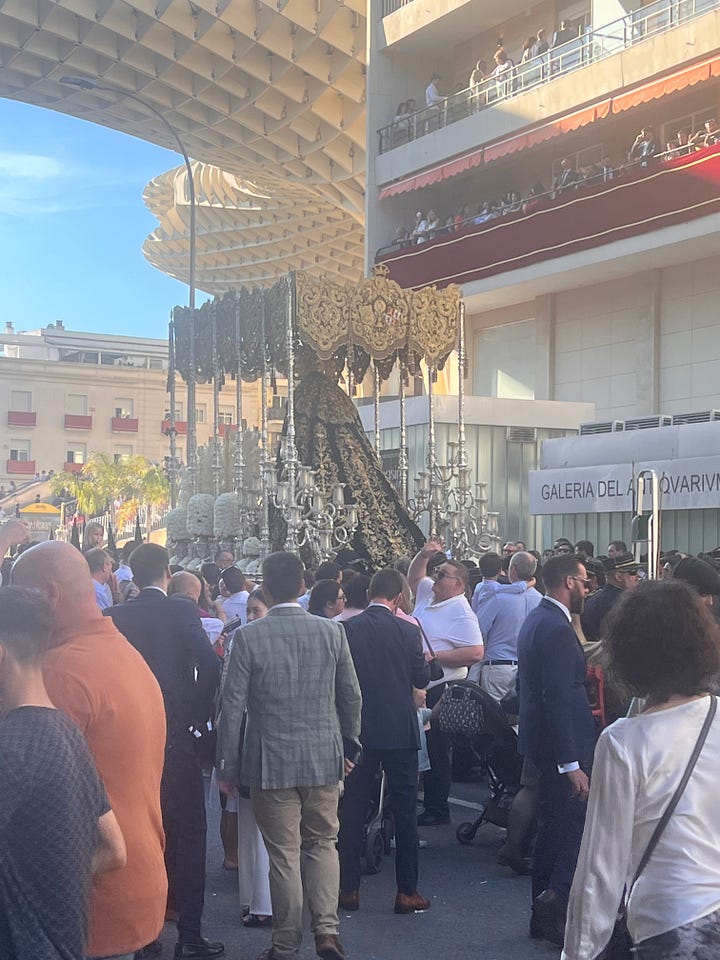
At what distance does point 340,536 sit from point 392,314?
12.1 ft

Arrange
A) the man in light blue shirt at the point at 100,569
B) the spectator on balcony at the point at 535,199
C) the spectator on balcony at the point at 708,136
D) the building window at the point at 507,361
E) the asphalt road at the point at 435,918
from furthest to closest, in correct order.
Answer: the building window at the point at 507,361 < the spectator on balcony at the point at 535,199 < the spectator on balcony at the point at 708,136 < the man in light blue shirt at the point at 100,569 < the asphalt road at the point at 435,918

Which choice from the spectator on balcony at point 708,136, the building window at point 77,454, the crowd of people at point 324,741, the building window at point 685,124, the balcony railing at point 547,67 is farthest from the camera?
the building window at point 77,454

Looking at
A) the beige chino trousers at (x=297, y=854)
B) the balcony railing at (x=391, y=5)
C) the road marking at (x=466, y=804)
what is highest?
the balcony railing at (x=391, y=5)

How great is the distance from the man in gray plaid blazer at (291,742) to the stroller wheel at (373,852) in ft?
5.04

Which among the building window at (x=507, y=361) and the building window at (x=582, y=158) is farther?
the building window at (x=507, y=361)

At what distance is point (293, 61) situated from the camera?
37.2 m

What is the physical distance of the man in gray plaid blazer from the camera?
5637 mm

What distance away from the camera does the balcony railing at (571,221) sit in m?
25.4

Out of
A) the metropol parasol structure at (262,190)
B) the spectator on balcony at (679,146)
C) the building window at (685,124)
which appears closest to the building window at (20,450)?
the metropol parasol structure at (262,190)

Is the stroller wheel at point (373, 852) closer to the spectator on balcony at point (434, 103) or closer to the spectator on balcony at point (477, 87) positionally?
the spectator on balcony at point (477, 87)

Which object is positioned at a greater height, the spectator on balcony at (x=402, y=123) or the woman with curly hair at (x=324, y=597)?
the spectator on balcony at (x=402, y=123)

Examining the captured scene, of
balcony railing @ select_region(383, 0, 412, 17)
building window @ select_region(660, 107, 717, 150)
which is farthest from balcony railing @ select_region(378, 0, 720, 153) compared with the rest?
balcony railing @ select_region(383, 0, 412, 17)

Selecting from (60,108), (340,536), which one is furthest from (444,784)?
(60,108)

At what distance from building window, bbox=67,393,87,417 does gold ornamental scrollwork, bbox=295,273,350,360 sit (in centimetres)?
5286
